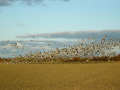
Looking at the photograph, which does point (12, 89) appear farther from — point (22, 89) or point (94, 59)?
point (94, 59)

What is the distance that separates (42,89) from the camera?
1264 centimetres

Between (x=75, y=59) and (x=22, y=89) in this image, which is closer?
(x=22, y=89)

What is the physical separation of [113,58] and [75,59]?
9135 millimetres

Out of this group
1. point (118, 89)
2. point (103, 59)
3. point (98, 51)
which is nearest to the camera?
point (118, 89)

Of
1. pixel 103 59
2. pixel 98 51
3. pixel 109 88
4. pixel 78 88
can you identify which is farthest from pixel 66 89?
pixel 98 51

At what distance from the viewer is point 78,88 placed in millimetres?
12641

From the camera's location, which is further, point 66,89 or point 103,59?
point 103,59

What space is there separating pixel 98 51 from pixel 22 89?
6667 cm

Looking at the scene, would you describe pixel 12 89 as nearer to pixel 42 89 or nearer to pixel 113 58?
pixel 42 89

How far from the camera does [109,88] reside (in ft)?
41.4

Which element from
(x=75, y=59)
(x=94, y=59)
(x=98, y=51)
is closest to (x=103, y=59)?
(x=94, y=59)

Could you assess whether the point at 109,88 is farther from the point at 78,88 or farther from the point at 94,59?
the point at 94,59

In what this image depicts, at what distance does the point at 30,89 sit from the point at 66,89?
6.31 ft

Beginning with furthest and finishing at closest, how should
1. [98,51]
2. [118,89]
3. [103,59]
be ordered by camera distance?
[98,51] < [103,59] < [118,89]
